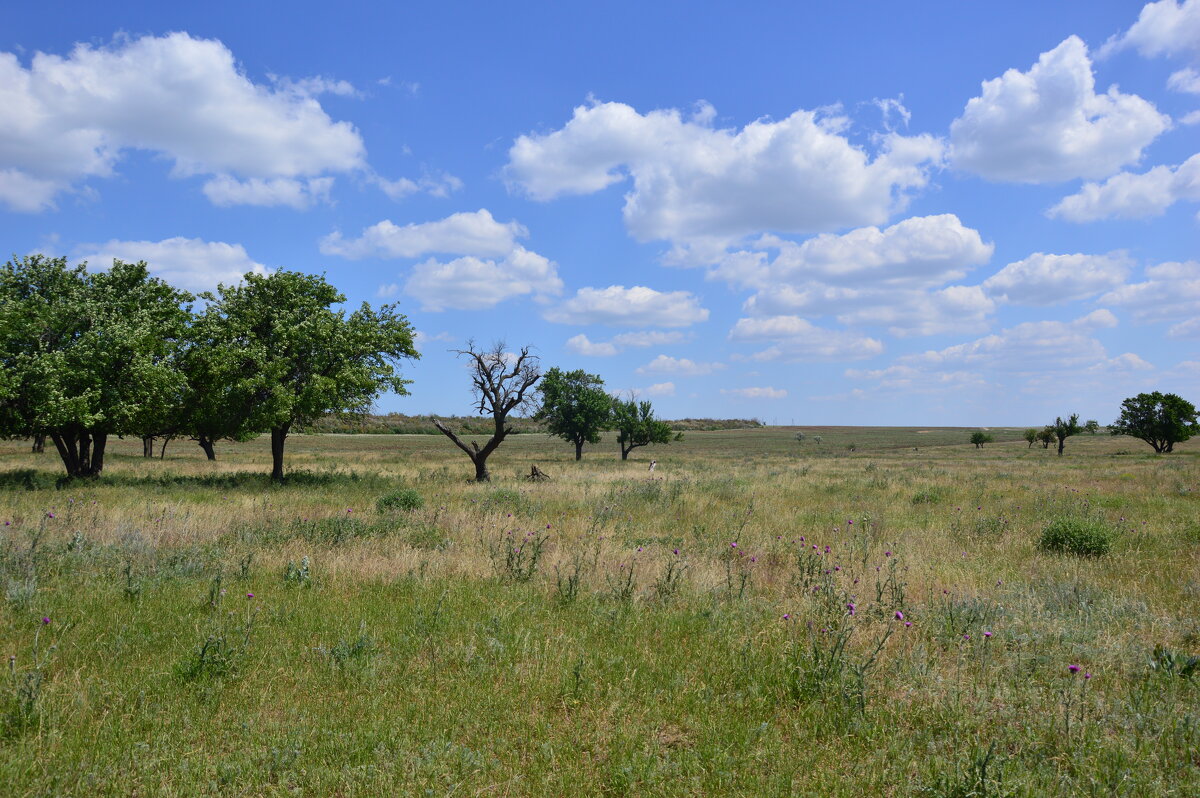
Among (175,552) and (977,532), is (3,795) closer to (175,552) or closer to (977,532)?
(175,552)

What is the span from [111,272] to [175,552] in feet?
68.3

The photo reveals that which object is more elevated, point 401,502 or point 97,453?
point 97,453

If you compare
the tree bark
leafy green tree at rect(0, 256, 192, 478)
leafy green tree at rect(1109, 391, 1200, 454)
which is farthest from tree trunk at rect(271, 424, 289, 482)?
leafy green tree at rect(1109, 391, 1200, 454)

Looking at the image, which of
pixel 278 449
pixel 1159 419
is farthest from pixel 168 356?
pixel 1159 419

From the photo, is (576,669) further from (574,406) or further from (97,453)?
(574,406)

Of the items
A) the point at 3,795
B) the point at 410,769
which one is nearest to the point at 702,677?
the point at 410,769

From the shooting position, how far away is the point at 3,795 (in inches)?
137

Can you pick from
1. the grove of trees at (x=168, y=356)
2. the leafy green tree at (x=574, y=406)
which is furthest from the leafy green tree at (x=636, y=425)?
the grove of trees at (x=168, y=356)

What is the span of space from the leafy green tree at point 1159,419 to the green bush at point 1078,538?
72567 millimetres

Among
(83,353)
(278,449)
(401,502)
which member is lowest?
(401,502)

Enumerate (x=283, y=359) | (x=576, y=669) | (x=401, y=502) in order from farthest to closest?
1. (x=283, y=359)
2. (x=401, y=502)
3. (x=576, y=669)

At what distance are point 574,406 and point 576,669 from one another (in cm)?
5316

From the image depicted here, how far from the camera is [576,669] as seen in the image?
514 cm

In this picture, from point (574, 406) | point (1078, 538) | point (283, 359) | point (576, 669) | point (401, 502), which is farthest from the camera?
point (574, 406)
